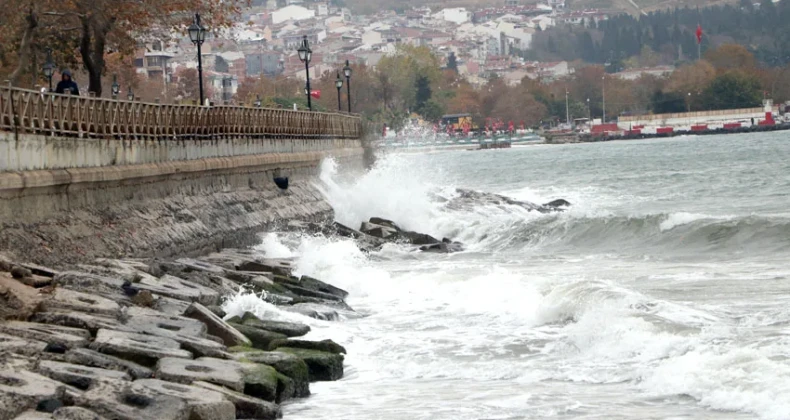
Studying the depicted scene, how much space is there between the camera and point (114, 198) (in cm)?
2173

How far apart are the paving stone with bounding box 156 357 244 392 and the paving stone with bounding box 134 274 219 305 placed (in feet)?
12.5

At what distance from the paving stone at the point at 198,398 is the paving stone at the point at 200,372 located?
0.26 meters

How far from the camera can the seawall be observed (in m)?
18.1

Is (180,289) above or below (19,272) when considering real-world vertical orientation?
below

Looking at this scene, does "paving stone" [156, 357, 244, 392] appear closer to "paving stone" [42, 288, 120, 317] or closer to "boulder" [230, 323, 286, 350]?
"paving stone" [42, 288, 120, 317]

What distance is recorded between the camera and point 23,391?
10.4m

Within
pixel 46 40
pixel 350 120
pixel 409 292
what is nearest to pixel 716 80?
pixel 350 120

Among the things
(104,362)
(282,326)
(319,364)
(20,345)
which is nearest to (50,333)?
(20,345)

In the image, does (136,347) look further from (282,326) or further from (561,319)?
(561,319)

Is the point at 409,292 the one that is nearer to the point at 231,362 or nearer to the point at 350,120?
the point at 231,362

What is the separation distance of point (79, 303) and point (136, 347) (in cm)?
170

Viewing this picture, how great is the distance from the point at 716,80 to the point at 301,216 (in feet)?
524

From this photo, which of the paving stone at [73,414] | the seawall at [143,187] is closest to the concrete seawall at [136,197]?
the seawall at [143,187]

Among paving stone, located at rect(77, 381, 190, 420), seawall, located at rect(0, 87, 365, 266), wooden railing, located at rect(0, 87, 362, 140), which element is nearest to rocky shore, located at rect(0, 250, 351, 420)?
paving stone, located at rect(77, 381, 190, 420)
